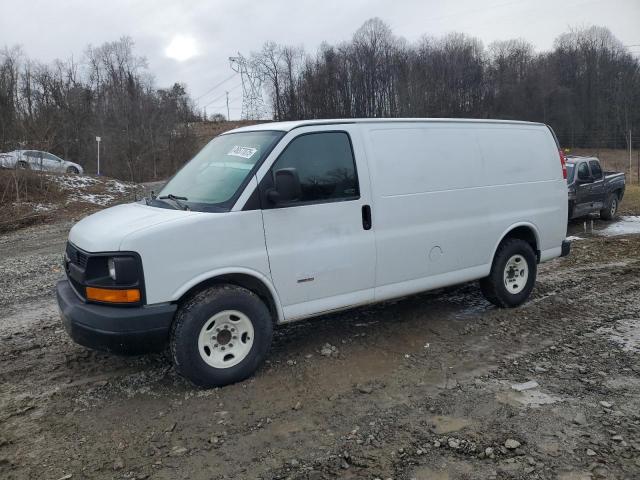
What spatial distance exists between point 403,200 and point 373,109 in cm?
6573

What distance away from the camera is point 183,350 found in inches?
157

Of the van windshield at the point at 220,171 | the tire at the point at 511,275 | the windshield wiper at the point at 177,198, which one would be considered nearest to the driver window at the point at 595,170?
the tire at the point at 511,275

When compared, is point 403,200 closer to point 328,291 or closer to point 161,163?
point 328,291

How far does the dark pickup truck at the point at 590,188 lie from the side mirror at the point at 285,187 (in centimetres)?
1092

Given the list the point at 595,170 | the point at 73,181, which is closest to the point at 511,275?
the point at 595,170

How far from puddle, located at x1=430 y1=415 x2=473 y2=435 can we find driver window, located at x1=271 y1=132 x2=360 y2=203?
1.99 meters

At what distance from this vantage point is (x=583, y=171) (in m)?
13.8

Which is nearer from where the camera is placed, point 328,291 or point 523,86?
point 328,291

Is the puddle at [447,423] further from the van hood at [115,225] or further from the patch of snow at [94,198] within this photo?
the patch of snow at [94,198]

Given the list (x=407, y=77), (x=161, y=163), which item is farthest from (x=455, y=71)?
(x=161, y=163)

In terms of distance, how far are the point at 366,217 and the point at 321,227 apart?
50 centimetres

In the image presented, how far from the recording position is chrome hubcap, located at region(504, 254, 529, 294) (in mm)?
6216

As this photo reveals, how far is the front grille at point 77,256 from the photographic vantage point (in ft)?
13.4

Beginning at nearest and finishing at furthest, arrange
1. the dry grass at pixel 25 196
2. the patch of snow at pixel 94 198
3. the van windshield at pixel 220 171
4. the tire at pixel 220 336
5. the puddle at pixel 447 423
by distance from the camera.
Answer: the puddle at pixel 447 423 < the tire at pixel 220 336 < the van windshield at pixel 220 171 < the dry grass at pixel 25 196 < the patch of snow at pixel 94 198
